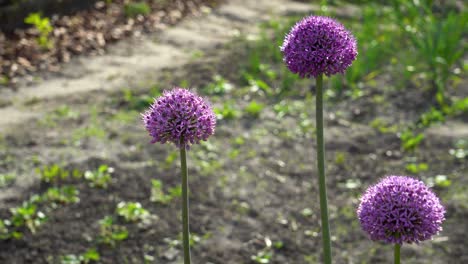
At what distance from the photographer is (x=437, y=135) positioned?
5141mm

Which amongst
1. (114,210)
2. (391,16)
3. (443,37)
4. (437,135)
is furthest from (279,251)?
(391,16)

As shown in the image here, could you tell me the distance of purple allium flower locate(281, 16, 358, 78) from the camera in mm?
2146

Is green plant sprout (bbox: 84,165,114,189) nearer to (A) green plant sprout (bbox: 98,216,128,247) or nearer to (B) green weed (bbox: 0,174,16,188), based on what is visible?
(A) green plant sprout (bbox: 98,216,128,247)

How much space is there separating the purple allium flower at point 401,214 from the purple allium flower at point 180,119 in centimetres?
60

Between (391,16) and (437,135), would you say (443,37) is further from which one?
(391,16)

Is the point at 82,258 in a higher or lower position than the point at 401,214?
lower

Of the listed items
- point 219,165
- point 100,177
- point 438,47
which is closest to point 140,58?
point 219,165

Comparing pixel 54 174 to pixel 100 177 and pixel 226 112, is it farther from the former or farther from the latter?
pixel 226 112

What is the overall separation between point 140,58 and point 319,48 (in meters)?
4.77

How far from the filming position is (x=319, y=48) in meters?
2.15

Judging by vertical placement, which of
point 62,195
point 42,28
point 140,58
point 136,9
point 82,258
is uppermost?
point 136,9

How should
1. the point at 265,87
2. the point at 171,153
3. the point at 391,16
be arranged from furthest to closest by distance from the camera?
1. the point at 391,16
2. the point at 265,87
3. the point at 171,153

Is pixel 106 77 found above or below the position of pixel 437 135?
above

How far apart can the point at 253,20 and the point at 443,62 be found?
2.85 m
